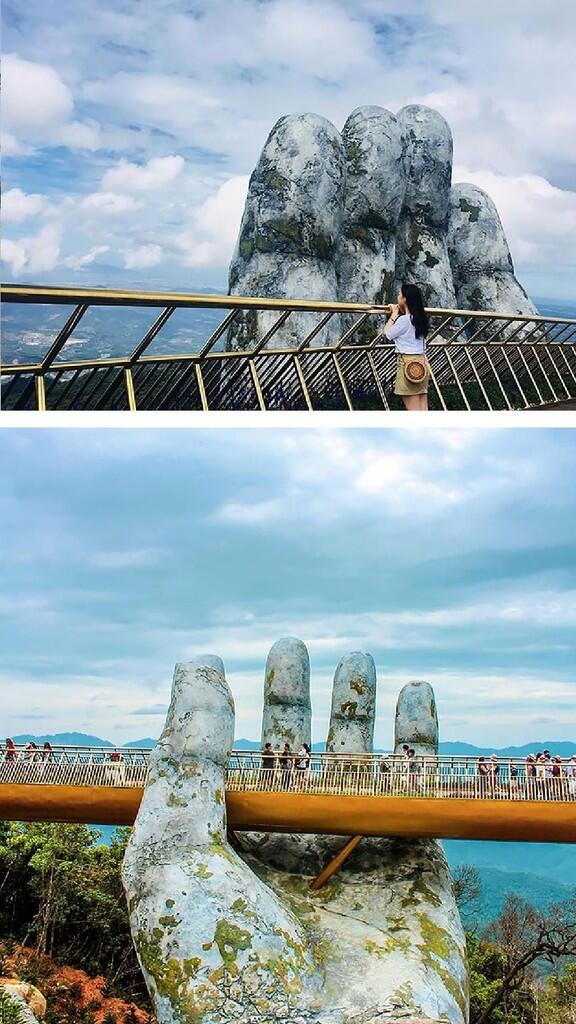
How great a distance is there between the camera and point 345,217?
2633cm

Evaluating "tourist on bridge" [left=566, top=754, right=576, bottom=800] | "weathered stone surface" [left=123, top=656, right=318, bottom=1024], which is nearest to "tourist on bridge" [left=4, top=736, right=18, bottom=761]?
→ "weathered stone surface" [left=123, top=656, right=318, bottom=1024]

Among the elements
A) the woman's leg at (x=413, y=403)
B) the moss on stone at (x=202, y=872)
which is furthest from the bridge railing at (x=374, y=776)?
the woman's leg at (x=413, y=403)

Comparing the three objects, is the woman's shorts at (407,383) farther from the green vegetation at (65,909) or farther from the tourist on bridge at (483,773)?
the green vegetation at (65,909)

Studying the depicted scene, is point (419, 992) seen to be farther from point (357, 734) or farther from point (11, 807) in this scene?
point (11, 807)

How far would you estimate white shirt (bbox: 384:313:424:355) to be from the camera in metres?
7.39

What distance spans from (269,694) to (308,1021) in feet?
11.9

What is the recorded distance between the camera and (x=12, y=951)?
1452cm

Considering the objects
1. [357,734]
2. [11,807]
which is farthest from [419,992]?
[11,807]

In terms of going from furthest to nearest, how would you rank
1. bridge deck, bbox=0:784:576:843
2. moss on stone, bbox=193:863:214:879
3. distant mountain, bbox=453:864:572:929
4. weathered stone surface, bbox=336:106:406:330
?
distant mountain, bbox=453:864:572:929 < weathered stone surface, bbox=336:106:406:330 < bridge deck, bbox=0:784:576:843 < moss on stone, bbox=193:863:214:879

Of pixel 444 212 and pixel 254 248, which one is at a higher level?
pixel 444 212

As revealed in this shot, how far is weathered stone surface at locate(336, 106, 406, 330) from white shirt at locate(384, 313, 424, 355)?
61.7ft

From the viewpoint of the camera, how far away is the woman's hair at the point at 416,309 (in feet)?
23.9

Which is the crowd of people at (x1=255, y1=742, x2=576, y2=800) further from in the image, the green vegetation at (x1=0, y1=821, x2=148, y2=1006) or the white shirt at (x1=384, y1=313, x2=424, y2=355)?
the green vegetation at (x1=0, y1=821, x2=148, y2=1006)

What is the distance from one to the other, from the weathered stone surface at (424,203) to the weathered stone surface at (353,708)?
63.9ft
